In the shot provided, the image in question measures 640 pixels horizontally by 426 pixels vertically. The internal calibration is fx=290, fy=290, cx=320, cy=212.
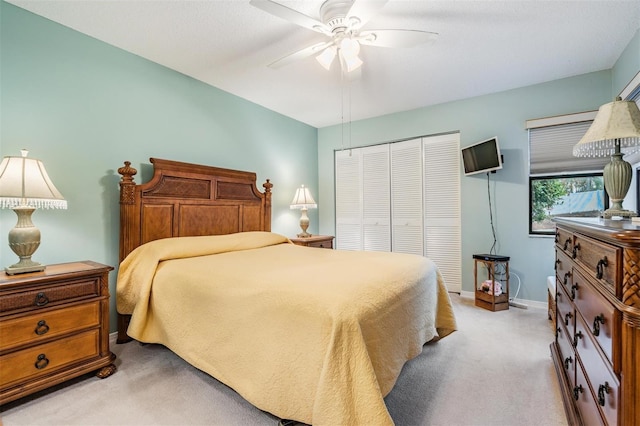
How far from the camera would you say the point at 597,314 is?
3.51ft

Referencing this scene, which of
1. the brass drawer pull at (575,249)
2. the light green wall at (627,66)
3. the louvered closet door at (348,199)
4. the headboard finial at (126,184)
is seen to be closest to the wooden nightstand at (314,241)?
the louvered closet door at (348,199)

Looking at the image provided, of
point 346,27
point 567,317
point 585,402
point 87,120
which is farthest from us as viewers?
point 87,120

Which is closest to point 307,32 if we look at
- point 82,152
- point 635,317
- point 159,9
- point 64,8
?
point 159,9

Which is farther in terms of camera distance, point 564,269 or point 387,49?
point 387,49

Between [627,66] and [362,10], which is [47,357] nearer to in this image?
[362,10]

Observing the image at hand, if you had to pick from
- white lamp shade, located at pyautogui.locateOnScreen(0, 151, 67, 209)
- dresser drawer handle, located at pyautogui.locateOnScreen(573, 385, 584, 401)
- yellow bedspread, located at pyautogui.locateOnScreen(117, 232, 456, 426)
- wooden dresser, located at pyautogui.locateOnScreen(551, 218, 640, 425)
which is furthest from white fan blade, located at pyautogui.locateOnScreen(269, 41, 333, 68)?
dresser drawer handle, located at pyautogui.locateOnScreen(573, 385, 584, 401)

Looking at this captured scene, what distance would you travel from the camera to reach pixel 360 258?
228 cm

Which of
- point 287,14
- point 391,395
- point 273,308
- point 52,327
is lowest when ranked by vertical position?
point 391,395

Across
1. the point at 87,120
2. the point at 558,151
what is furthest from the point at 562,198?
the point at 87,120

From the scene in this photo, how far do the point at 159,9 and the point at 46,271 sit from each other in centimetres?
195

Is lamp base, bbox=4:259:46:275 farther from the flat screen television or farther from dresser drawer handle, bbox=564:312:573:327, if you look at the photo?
the flat screen television

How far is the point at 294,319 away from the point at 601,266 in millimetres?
1180

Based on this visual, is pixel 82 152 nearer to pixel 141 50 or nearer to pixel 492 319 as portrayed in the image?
pixel 141 50

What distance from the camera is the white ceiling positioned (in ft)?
6.84
